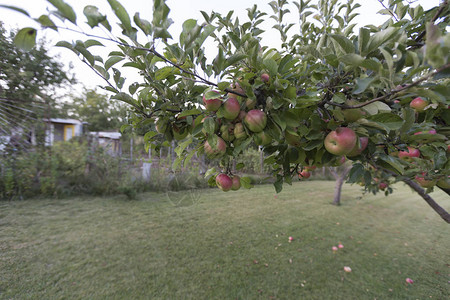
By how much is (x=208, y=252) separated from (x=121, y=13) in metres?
3.00

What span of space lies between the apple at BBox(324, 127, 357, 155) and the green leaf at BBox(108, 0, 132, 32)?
732 millimetres

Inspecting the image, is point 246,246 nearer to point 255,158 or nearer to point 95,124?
point 255,158

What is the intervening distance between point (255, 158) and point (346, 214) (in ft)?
10.5

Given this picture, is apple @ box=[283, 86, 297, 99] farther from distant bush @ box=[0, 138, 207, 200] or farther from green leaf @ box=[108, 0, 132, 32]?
distant bush @ box=[0, 138, 207, 200]

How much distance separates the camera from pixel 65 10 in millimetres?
502

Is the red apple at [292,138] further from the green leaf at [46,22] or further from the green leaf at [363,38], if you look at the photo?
the green leaf at [46,22]

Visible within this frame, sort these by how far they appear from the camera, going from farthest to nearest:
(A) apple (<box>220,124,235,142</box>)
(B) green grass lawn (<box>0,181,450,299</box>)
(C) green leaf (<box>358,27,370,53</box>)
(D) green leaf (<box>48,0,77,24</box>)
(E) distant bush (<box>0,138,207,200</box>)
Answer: (E) distant bush (<box>0,138,207,200</box>) < (B) green grass lawn (<box>0,181,450,299</box>) < (A) apple (<box>220,124,235,142</box>) < (C) green leaf (<box>358,27,370,53</box>) < (D) green leaf (<box>48,0,77,24</box>)

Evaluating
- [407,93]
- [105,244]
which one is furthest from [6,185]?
[407,93]

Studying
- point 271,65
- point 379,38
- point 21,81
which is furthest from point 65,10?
point 21,81

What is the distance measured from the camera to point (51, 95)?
331cm

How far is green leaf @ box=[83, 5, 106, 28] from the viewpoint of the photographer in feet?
1.72

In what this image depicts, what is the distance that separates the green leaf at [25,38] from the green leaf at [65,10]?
0.08 metres

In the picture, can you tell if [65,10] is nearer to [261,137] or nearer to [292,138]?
[261,137]

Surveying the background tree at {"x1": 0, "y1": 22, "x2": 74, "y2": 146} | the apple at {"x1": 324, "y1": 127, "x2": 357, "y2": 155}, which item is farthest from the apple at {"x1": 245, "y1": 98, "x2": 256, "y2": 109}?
the background tree at {"x1": 0, "y1": 22, "x2": 74, "y2": 146}
